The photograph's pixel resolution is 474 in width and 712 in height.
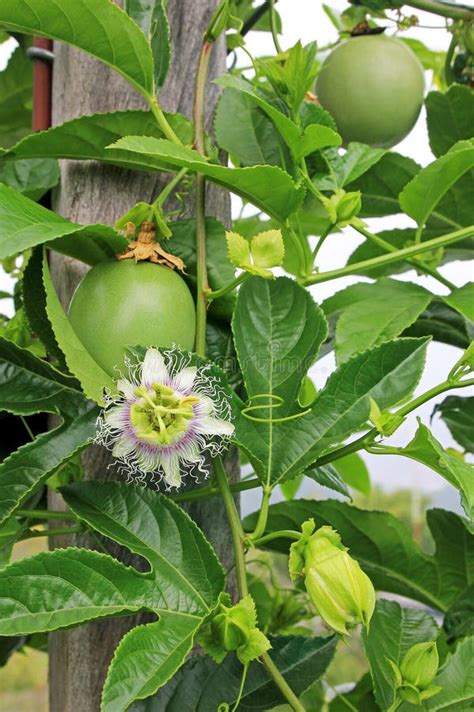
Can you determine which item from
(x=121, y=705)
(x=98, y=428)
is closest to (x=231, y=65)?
(x=98, y=428)

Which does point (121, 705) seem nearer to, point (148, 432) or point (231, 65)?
point (148, 432)

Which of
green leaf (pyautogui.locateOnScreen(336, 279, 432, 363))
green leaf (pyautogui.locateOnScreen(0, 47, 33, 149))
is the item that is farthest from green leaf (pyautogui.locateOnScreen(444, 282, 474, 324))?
green leaf (pyautogui.locateOnScreen(0, 47, 33, 149))

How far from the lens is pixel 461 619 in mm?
673

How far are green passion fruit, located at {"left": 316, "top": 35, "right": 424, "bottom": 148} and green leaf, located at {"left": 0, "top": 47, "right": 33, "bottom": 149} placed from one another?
32 centimetres

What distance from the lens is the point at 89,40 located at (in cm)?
51

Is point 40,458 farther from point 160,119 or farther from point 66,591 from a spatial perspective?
point 160,119

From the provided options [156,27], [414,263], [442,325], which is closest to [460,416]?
[442,325]

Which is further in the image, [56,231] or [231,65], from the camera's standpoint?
[231,65]

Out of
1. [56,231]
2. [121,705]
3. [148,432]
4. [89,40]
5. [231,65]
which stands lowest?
[121,705]

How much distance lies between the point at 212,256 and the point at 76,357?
0.13 metres

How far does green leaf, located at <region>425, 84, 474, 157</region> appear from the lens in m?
0.68

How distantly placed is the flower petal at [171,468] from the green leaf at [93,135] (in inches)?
8.1

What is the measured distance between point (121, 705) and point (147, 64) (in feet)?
1.23

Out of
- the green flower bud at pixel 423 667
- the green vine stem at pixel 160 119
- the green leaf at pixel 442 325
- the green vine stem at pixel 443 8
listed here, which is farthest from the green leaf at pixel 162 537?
the green vine stem at pixel 443 8
